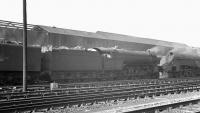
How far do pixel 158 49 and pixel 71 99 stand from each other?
76.3ft

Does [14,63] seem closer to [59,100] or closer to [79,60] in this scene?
[79,60]

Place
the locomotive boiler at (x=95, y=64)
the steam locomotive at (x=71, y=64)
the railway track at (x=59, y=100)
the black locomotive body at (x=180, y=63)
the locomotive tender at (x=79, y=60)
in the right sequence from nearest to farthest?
1. the railway track at (x=59, y=100)
2. the steam locomotive at (x=71, y=64)
3. the locomotive tender at (x=79, y=60)
4. the locomotive boiler at (x=95, y=64)
5. the black locomotive body at (x=180, y=63)

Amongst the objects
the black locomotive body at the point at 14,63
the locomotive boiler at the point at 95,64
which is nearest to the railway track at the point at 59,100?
the black locomotive body at the point at 14,63

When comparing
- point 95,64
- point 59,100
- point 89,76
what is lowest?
point 89,76

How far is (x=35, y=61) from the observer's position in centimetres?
1902

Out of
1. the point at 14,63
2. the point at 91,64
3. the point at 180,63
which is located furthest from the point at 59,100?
the point at 180,63

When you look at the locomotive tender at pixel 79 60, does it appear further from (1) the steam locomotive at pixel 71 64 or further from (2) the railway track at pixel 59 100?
(2) the railway track at pixel 59 100

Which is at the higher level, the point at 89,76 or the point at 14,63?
the point at 14,63

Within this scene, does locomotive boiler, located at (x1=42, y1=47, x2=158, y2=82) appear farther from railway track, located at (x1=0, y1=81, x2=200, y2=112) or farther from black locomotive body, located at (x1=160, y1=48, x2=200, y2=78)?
railway track, located at (x1=0, y1=81, x2=200, y2=112)

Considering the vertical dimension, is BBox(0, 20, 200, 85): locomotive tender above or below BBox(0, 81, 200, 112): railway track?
above

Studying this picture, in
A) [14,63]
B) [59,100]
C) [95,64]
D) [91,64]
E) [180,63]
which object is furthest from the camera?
[180,63]

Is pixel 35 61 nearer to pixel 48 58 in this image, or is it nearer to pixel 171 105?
pixel 48 58

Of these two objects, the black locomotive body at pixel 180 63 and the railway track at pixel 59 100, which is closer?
the railway track at pixel 59 100

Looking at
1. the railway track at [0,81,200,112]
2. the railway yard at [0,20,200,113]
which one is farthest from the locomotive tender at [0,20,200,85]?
the railway track at [0,81,200,112]
